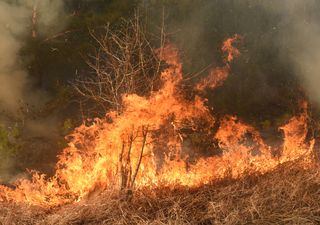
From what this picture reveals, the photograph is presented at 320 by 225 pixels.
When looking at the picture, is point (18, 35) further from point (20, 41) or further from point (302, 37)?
point (302, 37)

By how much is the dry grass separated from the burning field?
1cm

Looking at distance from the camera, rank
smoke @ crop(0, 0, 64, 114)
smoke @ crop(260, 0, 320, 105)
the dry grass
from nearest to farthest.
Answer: the dry grass
smoke @ crop(0, 0, 64, 114)
smoke @ crop(260, 0, 320, 105)

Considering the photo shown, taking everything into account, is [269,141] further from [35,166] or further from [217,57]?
[35,166]

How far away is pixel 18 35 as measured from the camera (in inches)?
455

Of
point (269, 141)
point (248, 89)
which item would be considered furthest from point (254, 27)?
point (269, 141)

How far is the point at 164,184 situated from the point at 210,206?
3.55 feet

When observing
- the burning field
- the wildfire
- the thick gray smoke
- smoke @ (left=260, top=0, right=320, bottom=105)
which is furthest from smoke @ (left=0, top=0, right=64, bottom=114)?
smoke @ (left=260, top=0, right=320, bottom=105)

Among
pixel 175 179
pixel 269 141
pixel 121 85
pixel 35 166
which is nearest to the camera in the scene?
pixel 175 179

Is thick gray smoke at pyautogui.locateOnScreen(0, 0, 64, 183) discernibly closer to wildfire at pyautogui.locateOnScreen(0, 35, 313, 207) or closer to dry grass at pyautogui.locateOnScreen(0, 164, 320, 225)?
wildfire at pyautogui.locateOnScreen(0, 35, 313, 207)

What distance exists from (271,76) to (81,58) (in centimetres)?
536

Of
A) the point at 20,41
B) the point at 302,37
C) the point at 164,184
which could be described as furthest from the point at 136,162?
the point at 302,37

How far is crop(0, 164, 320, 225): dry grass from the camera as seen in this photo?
20.2 feet

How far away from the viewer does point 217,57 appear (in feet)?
43.2

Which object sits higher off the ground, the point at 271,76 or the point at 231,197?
the point at 271,76
